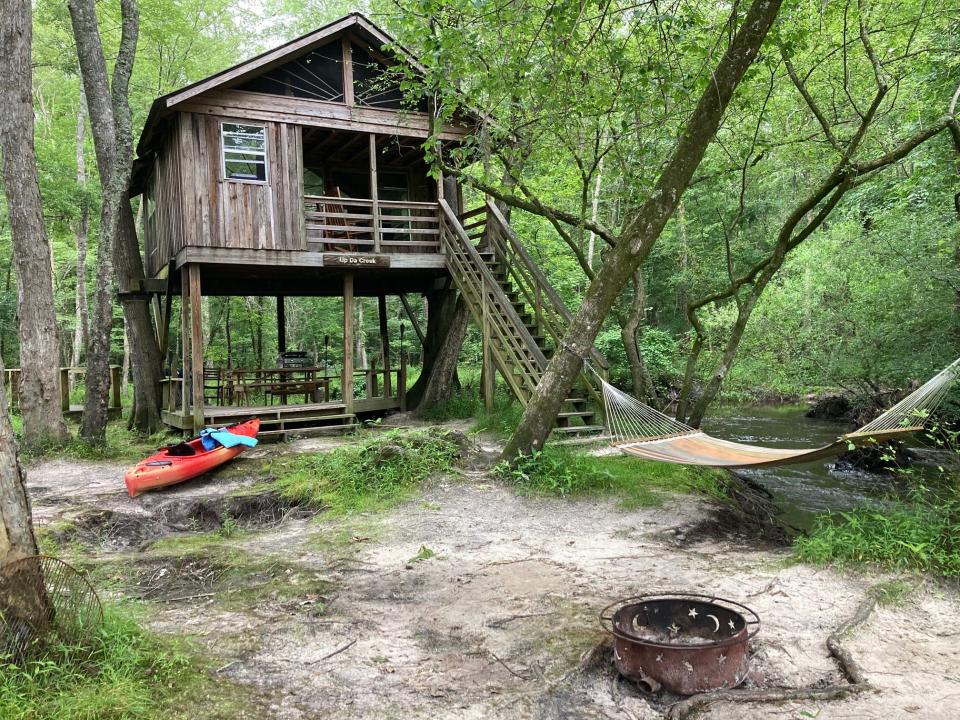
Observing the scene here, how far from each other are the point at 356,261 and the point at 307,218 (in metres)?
1.28

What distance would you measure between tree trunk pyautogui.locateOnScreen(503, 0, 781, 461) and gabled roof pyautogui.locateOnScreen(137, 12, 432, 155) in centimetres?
481

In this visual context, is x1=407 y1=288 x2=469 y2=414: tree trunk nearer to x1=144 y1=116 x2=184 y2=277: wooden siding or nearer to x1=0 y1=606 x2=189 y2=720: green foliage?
x1=144 y1=116 x2=184 y2=277: wooden siding

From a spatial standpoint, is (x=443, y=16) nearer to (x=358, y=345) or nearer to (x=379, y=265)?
(x=379, y=265)

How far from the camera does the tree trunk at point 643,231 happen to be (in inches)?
263

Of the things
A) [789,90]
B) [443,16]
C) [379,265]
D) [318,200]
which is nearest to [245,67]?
[318,200]

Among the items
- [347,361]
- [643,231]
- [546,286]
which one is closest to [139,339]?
[347,361]

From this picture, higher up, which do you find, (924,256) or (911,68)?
(911,68)

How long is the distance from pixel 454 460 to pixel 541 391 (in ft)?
4.76

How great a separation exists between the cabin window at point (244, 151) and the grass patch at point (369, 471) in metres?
5.36

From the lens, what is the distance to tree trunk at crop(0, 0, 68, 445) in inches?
361

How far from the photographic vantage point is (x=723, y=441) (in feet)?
22.8

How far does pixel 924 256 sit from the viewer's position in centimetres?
1204

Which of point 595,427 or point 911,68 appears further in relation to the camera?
point 595,427

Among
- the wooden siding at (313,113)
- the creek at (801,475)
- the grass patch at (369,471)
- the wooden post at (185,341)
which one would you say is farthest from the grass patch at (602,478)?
the wooden post at (185,341)
